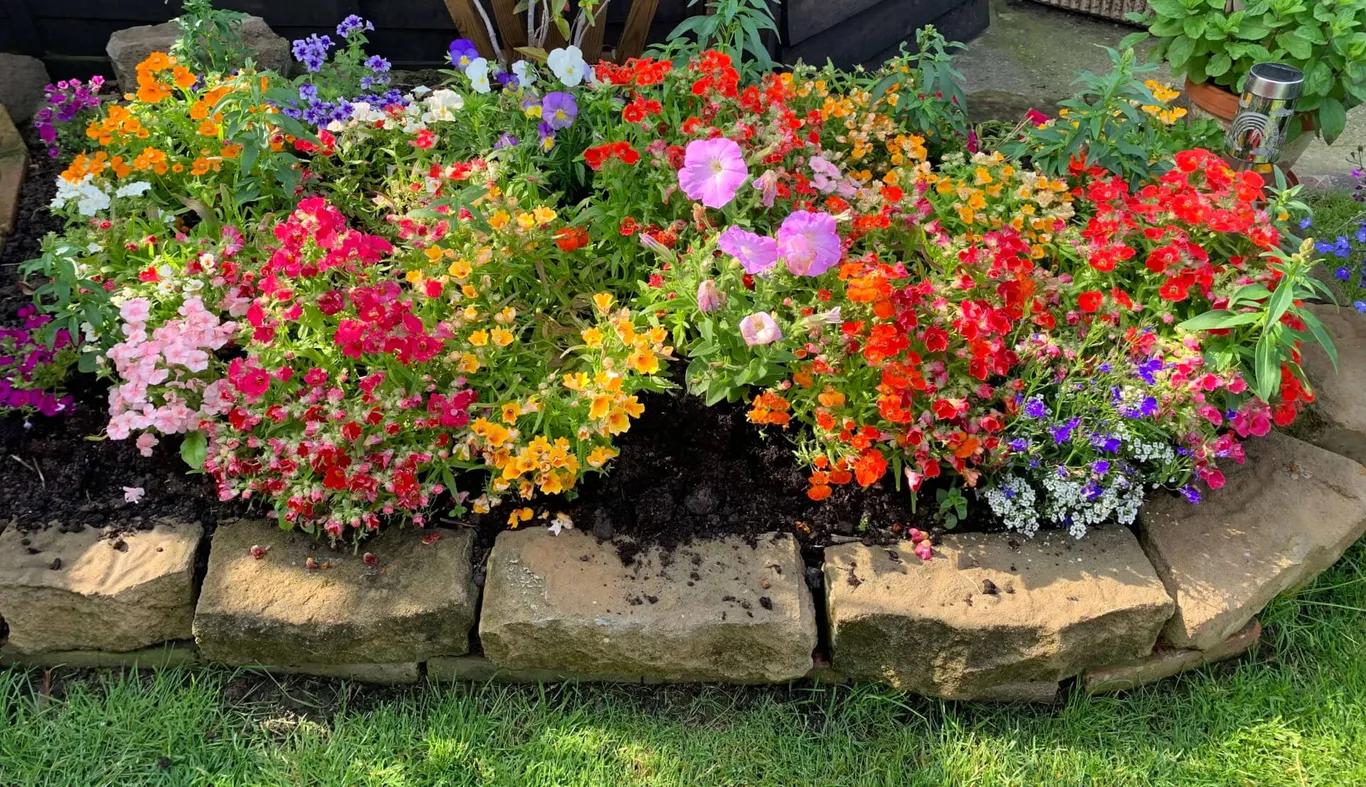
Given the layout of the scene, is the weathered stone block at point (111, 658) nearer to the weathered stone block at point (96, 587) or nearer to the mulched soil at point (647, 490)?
the weathered stone block at point (96, 587)

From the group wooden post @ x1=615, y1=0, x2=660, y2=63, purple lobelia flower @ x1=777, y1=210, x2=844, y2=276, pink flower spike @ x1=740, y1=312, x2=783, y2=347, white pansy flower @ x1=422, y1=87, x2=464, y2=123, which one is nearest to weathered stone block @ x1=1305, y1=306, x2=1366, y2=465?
purple lobelia flower @ x1=777, y1=210, x2=844, y2=276

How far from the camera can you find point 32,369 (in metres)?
2.44

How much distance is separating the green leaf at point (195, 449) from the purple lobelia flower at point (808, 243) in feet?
4.45

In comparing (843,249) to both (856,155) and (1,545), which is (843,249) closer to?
(856,155)

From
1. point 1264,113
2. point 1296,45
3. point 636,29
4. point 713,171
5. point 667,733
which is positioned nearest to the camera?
point 667,733

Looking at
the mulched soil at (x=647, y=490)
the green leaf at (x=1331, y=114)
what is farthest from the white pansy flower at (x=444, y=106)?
the green leaf at (x=1331, y=114)

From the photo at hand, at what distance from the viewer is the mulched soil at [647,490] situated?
2291 mm

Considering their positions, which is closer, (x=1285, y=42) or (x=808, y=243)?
(x=808, y=243)

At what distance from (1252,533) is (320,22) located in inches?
140

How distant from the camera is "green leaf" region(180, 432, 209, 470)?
7.47 ft

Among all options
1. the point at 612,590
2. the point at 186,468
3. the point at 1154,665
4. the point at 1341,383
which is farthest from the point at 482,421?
the point at 1341,383

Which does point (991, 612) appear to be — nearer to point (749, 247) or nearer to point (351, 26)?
point (749, 247)

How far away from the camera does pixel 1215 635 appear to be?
2.19 m

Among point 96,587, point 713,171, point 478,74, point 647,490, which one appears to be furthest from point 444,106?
point 96,587
